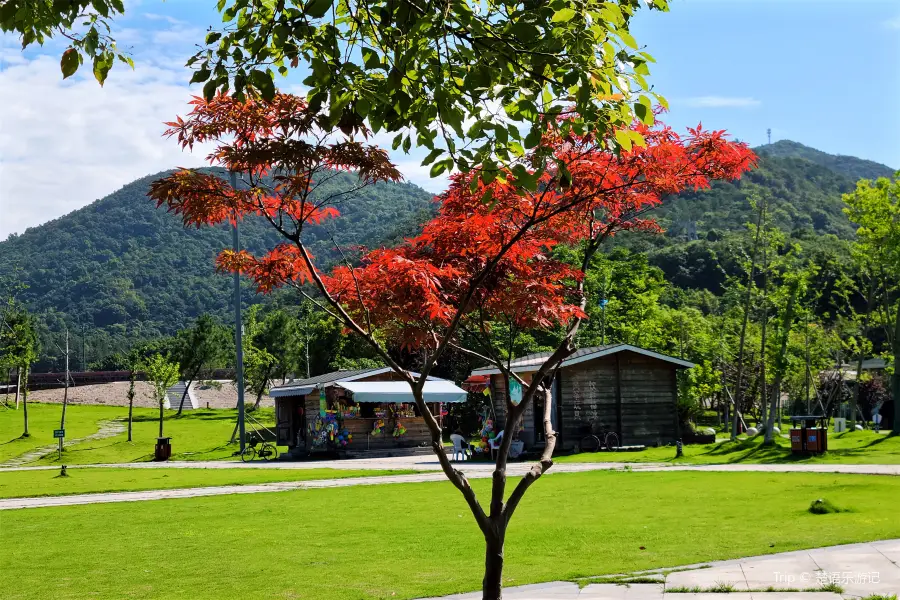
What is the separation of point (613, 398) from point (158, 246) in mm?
120273

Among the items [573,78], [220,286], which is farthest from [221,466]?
[220,286]

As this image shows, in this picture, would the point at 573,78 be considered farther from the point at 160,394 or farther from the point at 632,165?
the point at 160,394

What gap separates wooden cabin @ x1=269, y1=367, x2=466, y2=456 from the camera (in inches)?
1188

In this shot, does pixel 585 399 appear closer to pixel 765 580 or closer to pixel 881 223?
pixel 881 223

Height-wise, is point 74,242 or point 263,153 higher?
point 74,242

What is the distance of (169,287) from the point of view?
409ft

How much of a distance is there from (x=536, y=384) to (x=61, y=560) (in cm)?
605

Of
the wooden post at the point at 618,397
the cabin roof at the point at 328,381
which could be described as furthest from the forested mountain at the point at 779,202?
the wooden post at the point at 618,397

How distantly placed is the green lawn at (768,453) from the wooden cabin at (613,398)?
1.48m

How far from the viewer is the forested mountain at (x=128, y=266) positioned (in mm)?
117688

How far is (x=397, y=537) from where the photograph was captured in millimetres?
10156

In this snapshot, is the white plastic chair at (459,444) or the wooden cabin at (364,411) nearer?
the white plastic chair at (459,444)

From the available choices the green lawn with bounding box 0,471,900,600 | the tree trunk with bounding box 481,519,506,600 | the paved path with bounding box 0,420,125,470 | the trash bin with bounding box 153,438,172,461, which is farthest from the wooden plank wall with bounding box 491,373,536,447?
the tree trunk with bounding box 481,519,506,600

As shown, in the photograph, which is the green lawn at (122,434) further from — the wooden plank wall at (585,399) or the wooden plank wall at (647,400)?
the wooden plank wall at (647,400)
